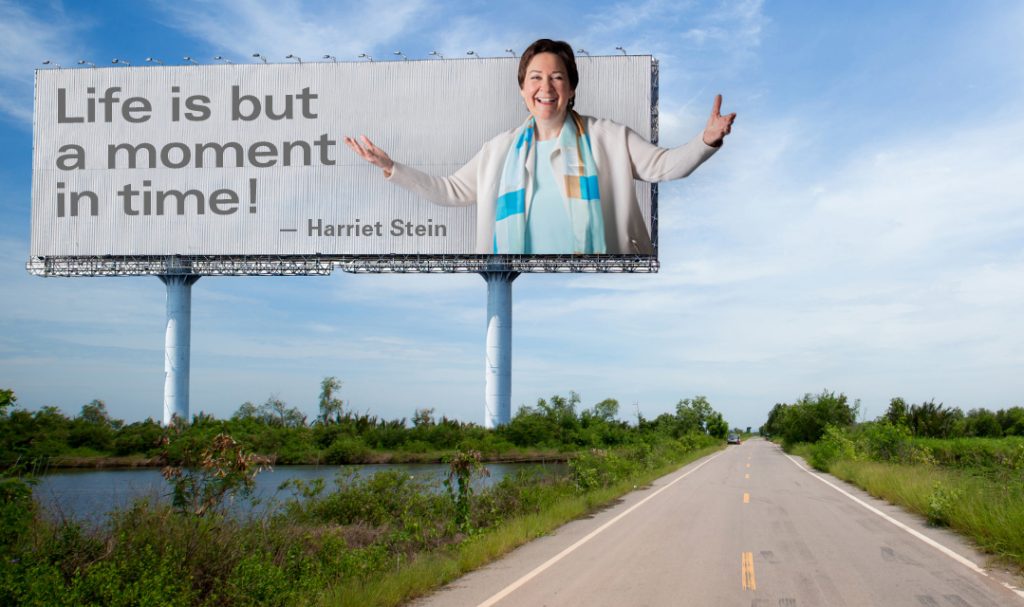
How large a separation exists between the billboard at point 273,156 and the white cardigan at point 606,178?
65cm

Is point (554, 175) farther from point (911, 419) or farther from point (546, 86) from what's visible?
point (911, 419)

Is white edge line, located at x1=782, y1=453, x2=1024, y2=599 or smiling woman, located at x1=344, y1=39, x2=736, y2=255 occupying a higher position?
smiling woman, located at x1=344, y1=39, x2=736, y2=255

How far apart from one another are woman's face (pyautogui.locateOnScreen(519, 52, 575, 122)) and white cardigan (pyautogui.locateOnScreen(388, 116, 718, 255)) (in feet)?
5.33

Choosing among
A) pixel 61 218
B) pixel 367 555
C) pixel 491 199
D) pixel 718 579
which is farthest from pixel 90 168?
pixel 718 579

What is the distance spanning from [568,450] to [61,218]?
41.1 m

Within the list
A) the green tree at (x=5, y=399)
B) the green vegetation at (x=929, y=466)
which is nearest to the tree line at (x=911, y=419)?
the green vegetation at (x=929, y=466)

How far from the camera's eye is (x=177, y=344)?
4666 cm

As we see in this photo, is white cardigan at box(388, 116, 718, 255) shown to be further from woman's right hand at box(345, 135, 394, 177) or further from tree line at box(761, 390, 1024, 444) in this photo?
tree line at box(761, 390, 1024, 444)

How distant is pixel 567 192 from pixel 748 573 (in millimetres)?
27345

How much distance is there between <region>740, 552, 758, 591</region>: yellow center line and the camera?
10.0m

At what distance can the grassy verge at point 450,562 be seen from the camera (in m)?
9.07

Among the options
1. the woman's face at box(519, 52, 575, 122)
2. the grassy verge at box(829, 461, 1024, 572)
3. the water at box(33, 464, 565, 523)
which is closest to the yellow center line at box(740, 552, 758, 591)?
the grassy verge at box(829, 461, 1024, 572)

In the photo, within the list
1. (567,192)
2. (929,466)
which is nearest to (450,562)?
(929,466)

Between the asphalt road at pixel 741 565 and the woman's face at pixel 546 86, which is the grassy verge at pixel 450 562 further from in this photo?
the woman's face at pixel 546 86
